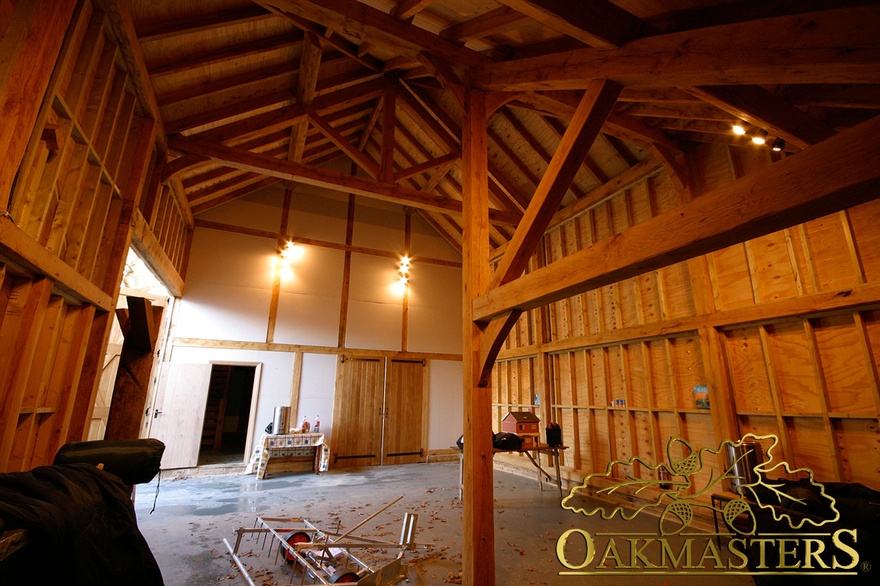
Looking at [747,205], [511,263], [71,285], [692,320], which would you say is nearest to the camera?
[747,205]

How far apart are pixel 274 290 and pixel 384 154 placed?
4090 mm

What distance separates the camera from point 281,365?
8086 millimetres

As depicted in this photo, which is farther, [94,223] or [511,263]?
[94,223]

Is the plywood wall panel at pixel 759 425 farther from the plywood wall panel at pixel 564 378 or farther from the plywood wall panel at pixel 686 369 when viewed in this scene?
the plywood wall panel at pixel 564 378

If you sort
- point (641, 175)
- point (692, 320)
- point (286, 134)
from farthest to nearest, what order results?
point (286, 134) → point (641, 175) → point (692, 320)

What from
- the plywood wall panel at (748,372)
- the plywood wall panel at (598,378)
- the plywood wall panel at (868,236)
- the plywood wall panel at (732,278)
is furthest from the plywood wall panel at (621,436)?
the plywood wall panel at (868,236)

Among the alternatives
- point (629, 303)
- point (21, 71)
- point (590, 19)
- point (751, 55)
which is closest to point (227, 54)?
point (21, 71)

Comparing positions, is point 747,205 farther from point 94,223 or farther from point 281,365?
point 281,365

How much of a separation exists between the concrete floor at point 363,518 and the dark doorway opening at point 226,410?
13.4 feet

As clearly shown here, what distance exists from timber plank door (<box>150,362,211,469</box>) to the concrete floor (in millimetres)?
357

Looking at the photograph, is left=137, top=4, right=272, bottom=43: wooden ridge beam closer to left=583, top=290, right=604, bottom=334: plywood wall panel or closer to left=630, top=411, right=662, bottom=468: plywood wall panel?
left=583, top=290, right=604, bottom=334: plywood wall panel

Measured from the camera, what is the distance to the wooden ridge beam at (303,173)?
533 cm

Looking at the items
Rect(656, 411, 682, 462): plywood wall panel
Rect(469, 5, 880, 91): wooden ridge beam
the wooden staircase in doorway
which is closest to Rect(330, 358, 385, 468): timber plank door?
the wooden staircase in doorway

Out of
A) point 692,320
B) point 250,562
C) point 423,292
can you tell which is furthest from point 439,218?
point 250,562
